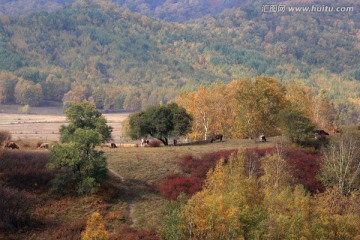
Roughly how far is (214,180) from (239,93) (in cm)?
4917

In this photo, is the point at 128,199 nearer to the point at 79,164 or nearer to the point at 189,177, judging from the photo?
the point at 79,164

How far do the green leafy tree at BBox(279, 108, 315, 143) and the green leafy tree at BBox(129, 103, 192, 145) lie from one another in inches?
691

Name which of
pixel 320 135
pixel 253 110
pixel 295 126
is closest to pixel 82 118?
pixel 295 126

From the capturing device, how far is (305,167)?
233ft

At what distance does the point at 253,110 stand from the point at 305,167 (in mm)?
25634

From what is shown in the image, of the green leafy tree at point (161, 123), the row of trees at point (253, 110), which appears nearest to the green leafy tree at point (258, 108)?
the row of trees at point (253, 110)

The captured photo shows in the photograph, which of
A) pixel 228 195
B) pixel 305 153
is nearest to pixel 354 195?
pixel 228 195

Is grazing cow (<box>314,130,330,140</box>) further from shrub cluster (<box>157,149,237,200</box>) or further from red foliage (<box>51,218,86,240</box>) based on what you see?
red foliage (<box>51,218,86,240</box>)

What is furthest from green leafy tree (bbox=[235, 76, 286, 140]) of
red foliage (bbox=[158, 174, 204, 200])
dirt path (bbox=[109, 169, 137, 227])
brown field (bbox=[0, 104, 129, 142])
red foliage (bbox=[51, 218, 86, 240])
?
brown field (bbox=[0, 104, 129, 142])

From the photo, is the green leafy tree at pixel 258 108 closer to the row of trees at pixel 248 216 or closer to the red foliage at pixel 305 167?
the red foliage at pixel 305 167

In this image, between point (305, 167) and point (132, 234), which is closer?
point (132, 234)

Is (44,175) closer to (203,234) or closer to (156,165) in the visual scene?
(156,165)

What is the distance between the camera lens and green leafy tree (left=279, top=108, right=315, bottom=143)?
259ft

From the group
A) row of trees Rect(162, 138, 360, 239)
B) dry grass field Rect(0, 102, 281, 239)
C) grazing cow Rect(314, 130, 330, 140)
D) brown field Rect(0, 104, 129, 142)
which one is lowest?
brown field Rect(0, 104, 129, 142)
